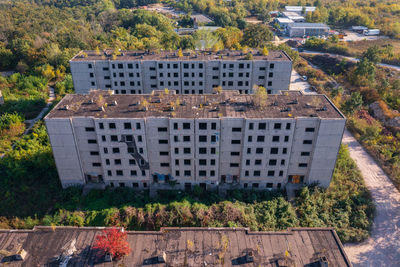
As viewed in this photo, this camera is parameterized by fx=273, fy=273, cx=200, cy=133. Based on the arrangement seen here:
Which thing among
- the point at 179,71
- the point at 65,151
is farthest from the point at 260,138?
the point at 179,71

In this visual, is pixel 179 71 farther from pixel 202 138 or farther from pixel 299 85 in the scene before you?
pixel 299 85

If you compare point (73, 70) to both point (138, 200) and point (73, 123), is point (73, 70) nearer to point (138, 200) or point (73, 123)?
point (73, 123)

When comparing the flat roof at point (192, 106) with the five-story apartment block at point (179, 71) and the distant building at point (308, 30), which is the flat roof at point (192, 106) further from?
the distant building at point (308, 30)

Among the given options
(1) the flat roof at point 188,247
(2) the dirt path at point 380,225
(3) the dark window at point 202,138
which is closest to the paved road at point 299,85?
(2) the dirt path at point 380,225

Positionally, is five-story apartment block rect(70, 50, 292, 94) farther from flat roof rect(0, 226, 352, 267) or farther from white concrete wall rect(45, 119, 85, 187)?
flat roof rect(0, 226, 352, 267)

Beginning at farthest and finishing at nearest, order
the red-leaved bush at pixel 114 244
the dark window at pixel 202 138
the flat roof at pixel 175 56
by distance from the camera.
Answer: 1. the flat roof at pixel 175 56
2. the dark window at pixel 202 138
3. the red-leaved bush at pixel 114 244

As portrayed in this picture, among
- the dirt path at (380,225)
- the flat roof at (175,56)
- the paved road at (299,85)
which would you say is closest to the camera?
the dirt path at (380,225)

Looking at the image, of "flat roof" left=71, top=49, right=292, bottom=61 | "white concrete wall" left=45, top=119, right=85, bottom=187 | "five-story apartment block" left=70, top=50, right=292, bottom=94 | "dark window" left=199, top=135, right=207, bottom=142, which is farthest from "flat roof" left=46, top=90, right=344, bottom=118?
"flat roof" left=71, top=49, right=292, bottom=61
